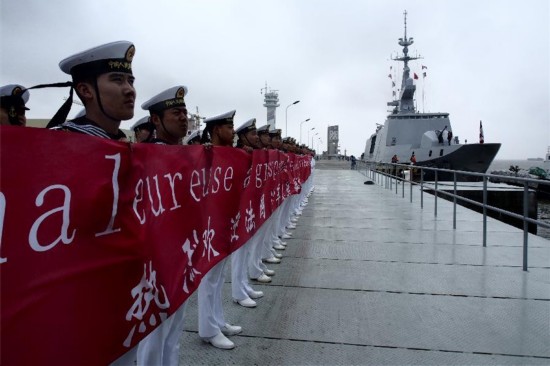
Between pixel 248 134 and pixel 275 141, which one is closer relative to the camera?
pixel 248 134

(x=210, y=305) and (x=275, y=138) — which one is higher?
(x=275, y=138)

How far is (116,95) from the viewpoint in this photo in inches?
73.5

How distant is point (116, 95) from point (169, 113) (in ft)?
2.78

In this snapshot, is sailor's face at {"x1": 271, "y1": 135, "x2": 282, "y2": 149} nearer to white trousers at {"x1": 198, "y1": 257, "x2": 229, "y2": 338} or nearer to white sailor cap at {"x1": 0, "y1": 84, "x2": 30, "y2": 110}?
white trousers at {"x1": 198, "y1": 257, "x2": 229, "y2": 338}

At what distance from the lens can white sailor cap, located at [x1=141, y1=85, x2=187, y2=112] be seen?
2.69m

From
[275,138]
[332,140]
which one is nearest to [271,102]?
[332,140]

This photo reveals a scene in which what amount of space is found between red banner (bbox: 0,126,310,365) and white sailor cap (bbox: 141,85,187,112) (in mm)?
472

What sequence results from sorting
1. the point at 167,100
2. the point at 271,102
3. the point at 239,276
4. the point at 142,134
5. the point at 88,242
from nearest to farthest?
the point at 88,242
the point at 167,100
the point at 239,276
the point at 142,134
the point at 271,102

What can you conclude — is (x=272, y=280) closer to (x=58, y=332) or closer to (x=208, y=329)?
(x=208, y=329)

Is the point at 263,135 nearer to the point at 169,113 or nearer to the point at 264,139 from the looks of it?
the point at 264,139

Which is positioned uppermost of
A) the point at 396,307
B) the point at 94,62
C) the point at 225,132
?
the point at 94,62

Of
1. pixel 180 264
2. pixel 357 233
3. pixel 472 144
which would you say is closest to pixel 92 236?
pixel 180 264

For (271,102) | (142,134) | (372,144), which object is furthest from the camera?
(271,102)

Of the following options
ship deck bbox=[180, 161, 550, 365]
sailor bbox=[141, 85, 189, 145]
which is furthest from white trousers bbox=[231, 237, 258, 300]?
sailor bbox=[141, 85, 189, 145]
